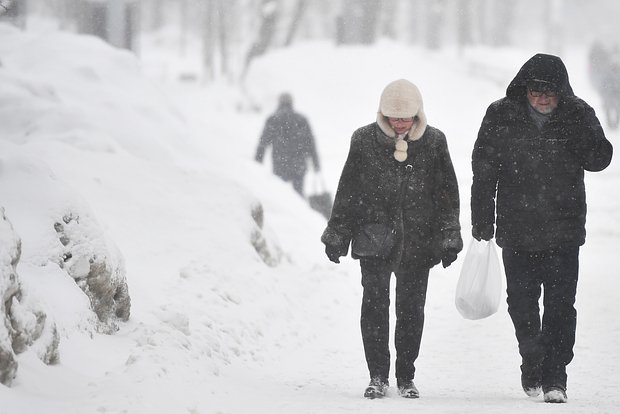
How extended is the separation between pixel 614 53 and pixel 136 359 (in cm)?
2345

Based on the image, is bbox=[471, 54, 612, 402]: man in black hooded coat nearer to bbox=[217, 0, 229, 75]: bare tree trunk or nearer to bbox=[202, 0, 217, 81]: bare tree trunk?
bbox=[217, 0, 229, 75]: bare tree trunk

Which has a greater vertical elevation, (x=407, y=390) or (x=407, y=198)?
(x=407, y=198)

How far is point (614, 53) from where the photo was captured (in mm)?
26203

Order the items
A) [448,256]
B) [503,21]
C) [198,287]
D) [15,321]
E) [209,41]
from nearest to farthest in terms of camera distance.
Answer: [15,321] → [448,256] → [198,287] → [209,41] → [503,21]

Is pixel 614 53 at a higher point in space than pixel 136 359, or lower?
higher

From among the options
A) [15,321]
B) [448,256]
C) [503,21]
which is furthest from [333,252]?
[503,21]

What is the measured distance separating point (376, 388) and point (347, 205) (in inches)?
40.5

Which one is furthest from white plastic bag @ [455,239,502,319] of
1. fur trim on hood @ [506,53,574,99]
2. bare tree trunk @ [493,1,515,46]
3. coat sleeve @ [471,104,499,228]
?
bare tree trunk @ [493,1,515,46]

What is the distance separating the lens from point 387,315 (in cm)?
561

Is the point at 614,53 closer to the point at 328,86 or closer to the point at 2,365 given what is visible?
the point at 328,86

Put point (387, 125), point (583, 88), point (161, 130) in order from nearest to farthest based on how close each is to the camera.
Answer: point (387, 125) → point (161, 130) → point (583, 88)

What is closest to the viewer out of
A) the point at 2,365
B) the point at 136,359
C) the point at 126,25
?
the point at 2,365

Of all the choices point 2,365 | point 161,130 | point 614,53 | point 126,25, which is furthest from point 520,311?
point 614,53

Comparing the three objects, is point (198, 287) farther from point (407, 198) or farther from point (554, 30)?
point (554, 30)
